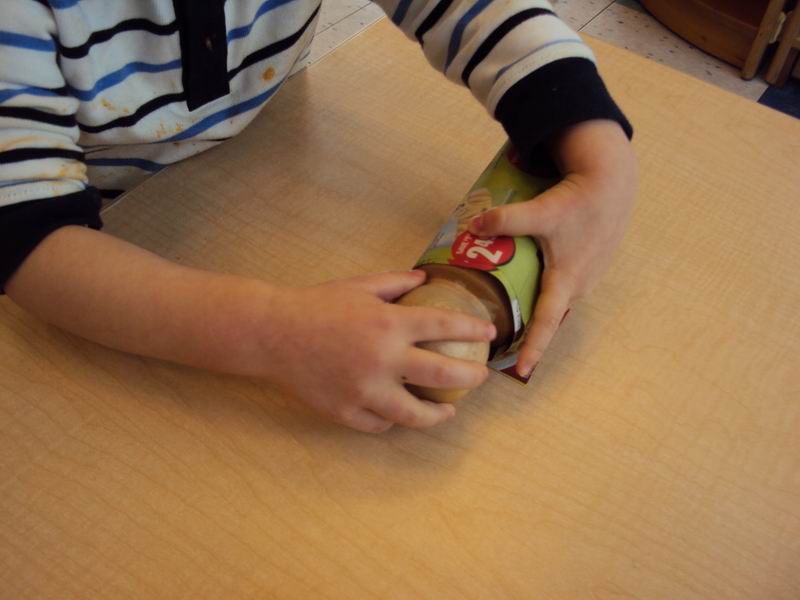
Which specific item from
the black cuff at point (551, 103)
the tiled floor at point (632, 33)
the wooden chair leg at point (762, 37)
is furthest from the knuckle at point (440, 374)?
the wooden chair leg at point (762, 37)

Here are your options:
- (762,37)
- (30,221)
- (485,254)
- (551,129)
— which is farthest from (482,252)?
(762,37)

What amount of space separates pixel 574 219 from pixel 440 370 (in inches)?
5.4

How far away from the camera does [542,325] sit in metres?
0.42

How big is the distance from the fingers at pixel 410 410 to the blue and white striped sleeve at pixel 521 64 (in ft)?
0.59

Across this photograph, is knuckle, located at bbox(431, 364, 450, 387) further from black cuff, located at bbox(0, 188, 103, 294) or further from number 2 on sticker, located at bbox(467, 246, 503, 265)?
black cuff, located at bbox(0, 188, 103, 294)

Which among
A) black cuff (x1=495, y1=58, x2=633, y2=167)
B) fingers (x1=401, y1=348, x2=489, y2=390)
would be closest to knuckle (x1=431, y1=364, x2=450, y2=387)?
fingers (x1=401, y1=348, x2=489, y2=390)

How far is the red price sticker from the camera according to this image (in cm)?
40

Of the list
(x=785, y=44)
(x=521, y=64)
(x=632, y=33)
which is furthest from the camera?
(x=632, y=33)

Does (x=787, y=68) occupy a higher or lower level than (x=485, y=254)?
lower

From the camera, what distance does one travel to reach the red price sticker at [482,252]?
400mm

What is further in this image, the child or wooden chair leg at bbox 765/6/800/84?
wooden chair leg at bbox 765/6/800/84

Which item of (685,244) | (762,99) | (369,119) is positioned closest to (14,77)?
(369,119)

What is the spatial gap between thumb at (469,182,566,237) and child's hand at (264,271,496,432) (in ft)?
0.15

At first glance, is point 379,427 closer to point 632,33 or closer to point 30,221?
point 30,221
